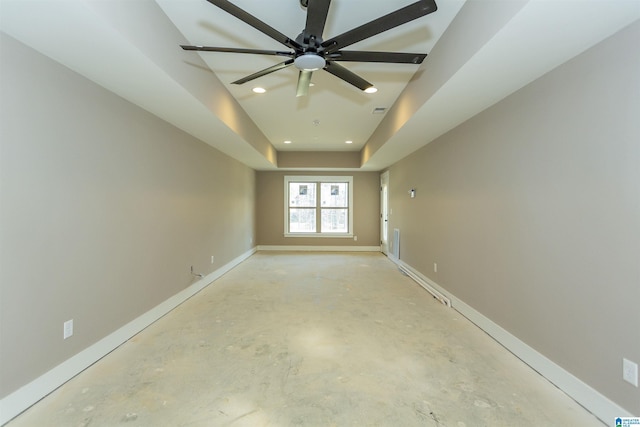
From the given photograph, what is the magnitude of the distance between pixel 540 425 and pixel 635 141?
1611mm

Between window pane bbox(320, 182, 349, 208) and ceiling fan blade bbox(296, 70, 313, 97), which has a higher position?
ceiling fan blade bbox(296, 70, 313, 97)

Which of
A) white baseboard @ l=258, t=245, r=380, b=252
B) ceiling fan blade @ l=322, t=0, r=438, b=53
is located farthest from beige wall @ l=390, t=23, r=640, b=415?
white baseboard @ l=258, t=245, r=380, b=252

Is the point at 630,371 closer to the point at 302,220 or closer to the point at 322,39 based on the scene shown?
the point at 322,39

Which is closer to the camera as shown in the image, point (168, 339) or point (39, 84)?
point (39, 84)

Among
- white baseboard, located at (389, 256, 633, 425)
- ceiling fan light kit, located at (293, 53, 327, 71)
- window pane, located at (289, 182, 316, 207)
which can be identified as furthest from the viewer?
window pane, located at (289, 182, 316, 207)

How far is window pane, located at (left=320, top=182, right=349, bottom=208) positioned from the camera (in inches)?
313

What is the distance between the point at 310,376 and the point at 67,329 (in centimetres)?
177

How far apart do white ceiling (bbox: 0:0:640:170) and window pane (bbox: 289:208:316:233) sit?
165 inches

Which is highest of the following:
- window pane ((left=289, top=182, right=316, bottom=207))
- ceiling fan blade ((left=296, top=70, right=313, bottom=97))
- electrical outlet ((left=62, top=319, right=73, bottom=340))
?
ceiling fan blade ((left=296, top=70, right=313, bottom=97))

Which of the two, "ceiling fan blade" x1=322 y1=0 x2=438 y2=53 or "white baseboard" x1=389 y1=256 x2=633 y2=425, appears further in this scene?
"white baseboard" x1=389 y1=256 x2=633 y2=425

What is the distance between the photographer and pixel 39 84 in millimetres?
1778

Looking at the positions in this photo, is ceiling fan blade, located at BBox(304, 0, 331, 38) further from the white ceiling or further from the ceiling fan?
the white ceiling

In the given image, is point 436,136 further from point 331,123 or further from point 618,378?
point 618,378

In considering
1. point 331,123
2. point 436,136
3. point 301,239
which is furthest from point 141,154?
point 301,239
